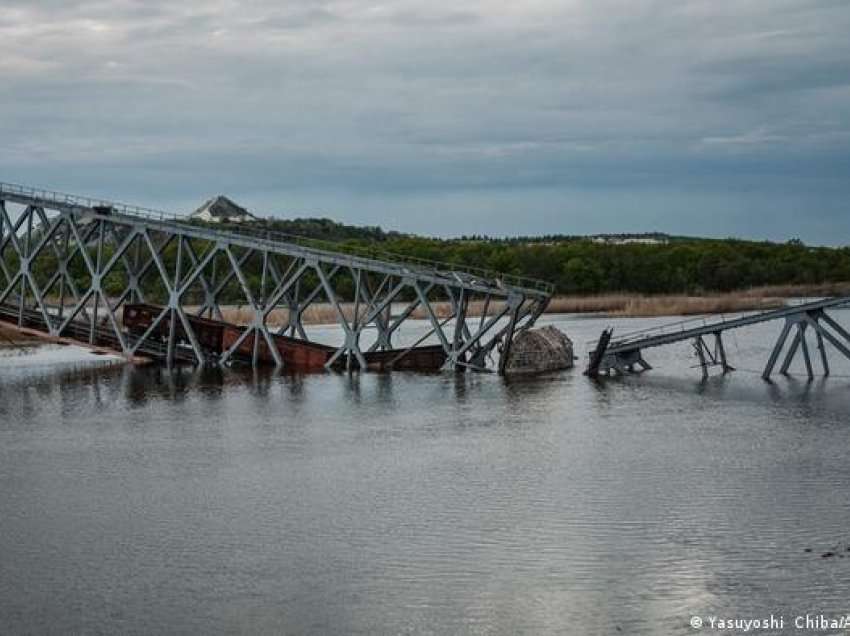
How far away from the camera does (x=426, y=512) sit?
2805 cm

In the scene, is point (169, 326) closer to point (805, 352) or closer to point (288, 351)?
point (288, 351)

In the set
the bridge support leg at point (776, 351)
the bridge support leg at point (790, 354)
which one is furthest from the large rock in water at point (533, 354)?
the bridge support leg at point (790, 354)

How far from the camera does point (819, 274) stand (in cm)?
14550

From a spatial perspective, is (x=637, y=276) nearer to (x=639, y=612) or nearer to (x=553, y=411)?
(x=553, y=411)

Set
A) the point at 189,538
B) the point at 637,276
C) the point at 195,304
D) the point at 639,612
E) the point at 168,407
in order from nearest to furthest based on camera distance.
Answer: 1. the point at 639,612
2. the point at 189,538
3. the point at 168,407
4. the point at 195,304
5. the point at 637,276

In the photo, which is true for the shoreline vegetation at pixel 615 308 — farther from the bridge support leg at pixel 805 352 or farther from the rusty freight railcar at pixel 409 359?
the bridge support leg at pixel 805 352

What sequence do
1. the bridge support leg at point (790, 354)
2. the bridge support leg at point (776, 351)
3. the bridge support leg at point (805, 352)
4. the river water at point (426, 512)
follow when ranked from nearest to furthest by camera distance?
the river water at point (426, 512) < the bridge support leg at point (805, 352) < the bridge support leg at point (776, 351) < the bridge support leg at point (790, 354)

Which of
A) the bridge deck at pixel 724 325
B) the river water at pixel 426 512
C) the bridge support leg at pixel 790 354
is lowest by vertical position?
the river water at pixel 426 512

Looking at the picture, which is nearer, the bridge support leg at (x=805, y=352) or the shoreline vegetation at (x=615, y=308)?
the bridge support leg at (x=805, y=352)

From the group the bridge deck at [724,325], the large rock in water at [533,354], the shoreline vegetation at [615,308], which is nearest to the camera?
the bridge deck at [724,325]

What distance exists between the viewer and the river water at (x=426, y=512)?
69.1ft

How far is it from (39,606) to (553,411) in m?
24.5

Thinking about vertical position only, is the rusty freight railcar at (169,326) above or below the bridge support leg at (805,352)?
above

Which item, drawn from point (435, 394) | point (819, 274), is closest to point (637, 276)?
point (819, 274)
